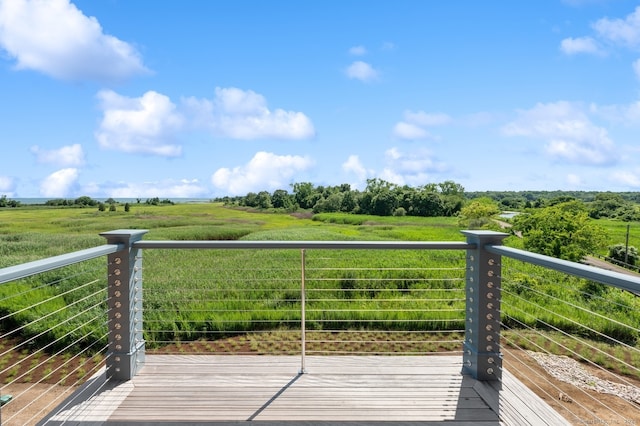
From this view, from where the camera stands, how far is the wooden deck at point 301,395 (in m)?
2.17

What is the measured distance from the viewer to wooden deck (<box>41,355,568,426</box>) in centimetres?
217

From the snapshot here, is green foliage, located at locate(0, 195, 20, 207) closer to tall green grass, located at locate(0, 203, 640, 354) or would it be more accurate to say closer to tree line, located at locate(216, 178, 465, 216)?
tall green grass, located at locate(0, 203, 640, 354)

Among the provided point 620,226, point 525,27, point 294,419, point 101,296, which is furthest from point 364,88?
point 620,226

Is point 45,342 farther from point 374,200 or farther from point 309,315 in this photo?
point 374,200

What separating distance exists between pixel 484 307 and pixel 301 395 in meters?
1.30

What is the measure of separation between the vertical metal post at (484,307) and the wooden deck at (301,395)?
0.12 metres

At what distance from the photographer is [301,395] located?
96.0 inches

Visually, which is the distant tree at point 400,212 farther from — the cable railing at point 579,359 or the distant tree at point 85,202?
the cable railing at point 579,359

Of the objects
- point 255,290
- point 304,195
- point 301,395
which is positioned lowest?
point 301,395

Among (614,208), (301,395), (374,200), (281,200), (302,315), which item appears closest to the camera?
(301,395)

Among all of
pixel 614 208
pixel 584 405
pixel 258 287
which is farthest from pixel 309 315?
pixel 614 208

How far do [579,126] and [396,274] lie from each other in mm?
16891

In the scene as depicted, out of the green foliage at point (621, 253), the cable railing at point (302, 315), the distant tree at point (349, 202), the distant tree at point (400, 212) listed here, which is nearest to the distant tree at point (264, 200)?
the distant tree at point (349, 202)

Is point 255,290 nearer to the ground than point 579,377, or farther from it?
farther from it
